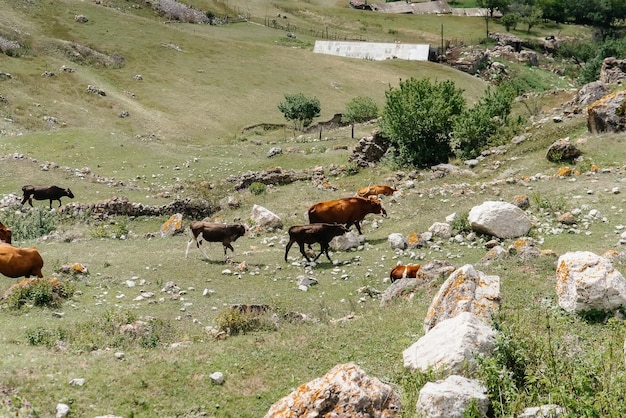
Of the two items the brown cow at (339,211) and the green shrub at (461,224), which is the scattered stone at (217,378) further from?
the brown cow at (339,211)

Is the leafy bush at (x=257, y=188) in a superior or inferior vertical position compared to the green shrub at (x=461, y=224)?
inferior

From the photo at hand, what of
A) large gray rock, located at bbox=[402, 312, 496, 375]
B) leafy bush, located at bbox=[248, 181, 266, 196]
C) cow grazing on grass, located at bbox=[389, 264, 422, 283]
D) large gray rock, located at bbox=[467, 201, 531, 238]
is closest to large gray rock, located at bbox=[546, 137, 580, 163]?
large gray rock, located at bbox=[467, 201, 531, 238]

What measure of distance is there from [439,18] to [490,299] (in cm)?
15783

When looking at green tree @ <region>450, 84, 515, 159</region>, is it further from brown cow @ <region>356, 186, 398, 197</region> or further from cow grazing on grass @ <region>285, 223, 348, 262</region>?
cow grazing on grass @ <region>285, 223, 348, 262</region>

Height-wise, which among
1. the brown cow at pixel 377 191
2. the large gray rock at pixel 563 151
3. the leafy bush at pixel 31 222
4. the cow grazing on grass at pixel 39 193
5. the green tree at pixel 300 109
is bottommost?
the leafy bush at pixel 31 222


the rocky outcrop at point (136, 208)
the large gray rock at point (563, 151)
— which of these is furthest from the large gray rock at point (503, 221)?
the rocky outcrop at point (136, 208)

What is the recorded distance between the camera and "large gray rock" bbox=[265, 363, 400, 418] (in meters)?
9.16

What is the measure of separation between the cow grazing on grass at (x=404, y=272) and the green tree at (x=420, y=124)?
2233 cm

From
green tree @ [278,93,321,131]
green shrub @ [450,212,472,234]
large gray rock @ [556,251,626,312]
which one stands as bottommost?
green shrub @ [450,212,472,234]

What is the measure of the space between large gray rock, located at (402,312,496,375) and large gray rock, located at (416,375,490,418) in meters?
0.83

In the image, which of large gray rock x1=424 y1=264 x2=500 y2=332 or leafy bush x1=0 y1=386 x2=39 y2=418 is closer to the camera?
leafy bush x1=0 y1=386 x2=39 y2=418

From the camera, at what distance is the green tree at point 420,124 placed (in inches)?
1633

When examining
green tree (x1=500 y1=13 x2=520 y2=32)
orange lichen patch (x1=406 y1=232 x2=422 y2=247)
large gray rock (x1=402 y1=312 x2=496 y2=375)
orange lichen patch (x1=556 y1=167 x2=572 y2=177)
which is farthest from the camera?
green tree (x1=500 y1=13 x2=520 y2=32)

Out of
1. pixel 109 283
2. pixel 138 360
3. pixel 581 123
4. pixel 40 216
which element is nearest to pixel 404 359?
pixel 138 360
